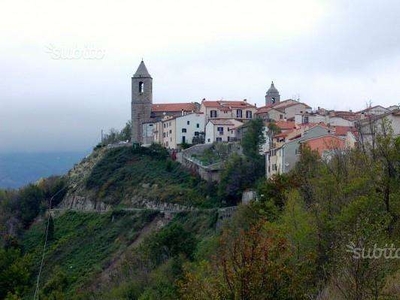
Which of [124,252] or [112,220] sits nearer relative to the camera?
[124,252]

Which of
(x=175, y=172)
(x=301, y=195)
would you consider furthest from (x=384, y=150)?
(x=175, y=172)

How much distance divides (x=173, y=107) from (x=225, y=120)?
36.6 ft

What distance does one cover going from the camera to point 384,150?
2483cm

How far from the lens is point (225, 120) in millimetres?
72625

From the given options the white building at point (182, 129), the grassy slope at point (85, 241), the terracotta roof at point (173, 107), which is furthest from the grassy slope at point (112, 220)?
the terracotta roof at point (173, 107)

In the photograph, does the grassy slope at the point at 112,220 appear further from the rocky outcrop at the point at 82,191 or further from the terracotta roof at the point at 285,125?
the terracotta roof at the point at 285,125

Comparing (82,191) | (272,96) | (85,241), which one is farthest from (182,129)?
(272,96)

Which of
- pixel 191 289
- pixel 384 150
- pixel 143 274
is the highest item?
pixel 384 150

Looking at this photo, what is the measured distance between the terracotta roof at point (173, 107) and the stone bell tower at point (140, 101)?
107 centimetres

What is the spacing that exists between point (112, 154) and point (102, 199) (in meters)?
8.82

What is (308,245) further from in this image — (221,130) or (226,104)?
(226,104)

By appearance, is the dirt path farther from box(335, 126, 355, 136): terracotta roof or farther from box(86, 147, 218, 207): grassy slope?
box(335, 126, 355, 136): terracotta roof

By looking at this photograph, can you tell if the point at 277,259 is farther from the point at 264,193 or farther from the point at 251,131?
the point at 251,131

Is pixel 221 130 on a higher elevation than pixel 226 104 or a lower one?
lower
